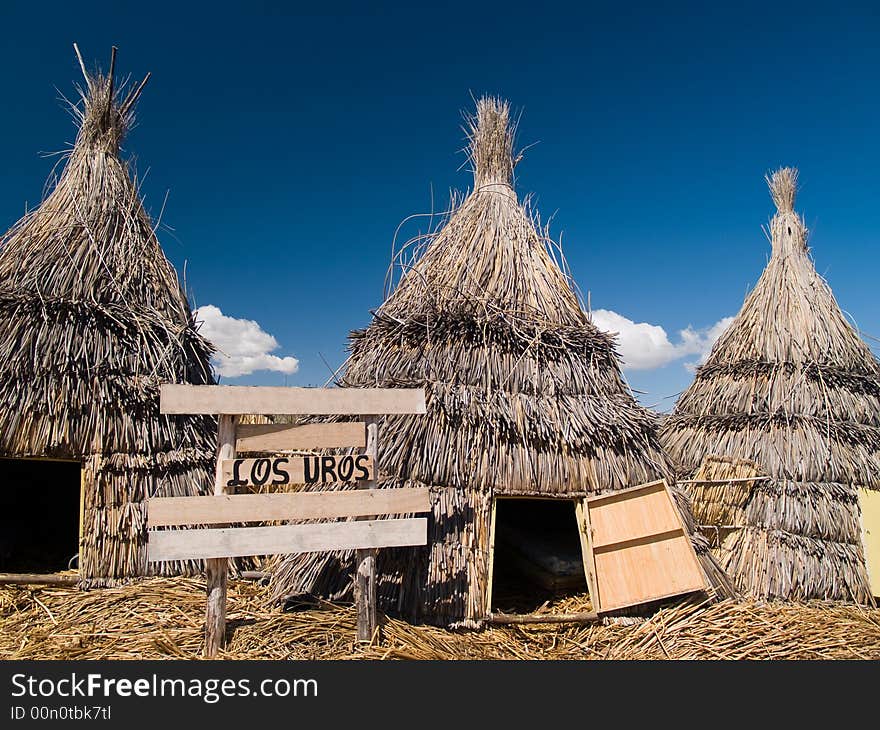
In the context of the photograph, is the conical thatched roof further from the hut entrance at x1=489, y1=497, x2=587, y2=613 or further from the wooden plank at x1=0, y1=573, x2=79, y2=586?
the wooden plank at x1=0, y1=573, x2=79, y2=586

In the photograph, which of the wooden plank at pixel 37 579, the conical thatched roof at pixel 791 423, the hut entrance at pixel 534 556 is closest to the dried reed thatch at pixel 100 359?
the wooden plank at pixel 37 579

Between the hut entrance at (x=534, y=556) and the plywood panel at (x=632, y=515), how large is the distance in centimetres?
54

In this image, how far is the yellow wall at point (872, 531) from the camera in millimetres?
8375

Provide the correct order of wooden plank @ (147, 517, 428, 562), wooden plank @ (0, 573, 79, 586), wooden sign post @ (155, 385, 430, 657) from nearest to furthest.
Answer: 1. wooden plank @ (147, 517, 428, 562)
2. wooden sign post @ (155, 385, 430, 657)
3. wooden plank @ (0, 573, 79, 586)

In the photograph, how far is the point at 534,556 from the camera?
8.29 meters

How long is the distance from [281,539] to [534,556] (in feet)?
13.3

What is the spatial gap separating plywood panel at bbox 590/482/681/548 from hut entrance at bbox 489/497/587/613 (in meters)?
0.54

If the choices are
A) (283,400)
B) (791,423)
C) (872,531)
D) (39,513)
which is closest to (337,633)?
(283,400)

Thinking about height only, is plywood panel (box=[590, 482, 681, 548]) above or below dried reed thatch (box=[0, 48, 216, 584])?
below

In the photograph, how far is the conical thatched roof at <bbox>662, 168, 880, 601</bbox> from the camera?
27.3ft

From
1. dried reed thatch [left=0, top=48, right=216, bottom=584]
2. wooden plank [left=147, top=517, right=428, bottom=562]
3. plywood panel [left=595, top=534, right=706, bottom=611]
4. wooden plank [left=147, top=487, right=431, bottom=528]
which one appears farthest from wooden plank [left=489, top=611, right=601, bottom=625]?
dried reed thatch [left=0, top=48, right=216, bottom=584]

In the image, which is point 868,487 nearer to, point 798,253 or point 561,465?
point 798,253

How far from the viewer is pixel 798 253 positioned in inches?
393

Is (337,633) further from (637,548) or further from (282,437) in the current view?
(637,548)
